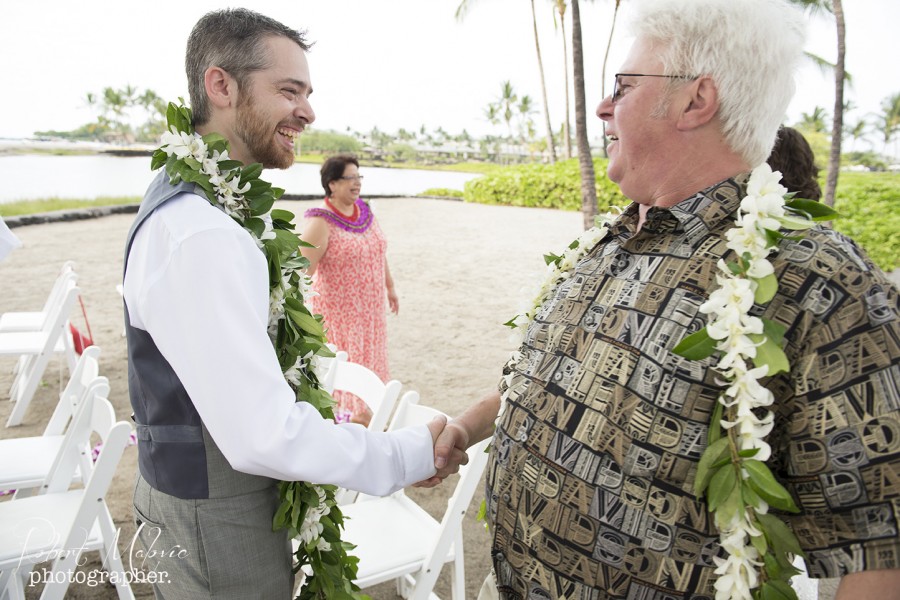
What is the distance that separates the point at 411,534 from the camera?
2693mm

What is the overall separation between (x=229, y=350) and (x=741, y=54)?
1344 mm

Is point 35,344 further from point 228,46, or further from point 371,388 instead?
point 228,46

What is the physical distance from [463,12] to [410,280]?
1667cm

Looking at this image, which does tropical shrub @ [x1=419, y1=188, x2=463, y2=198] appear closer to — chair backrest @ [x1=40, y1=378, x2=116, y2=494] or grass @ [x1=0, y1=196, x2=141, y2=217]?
grass @ [x1=0, y1=196, x2=141, y2=217]

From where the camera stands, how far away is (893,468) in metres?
1.07

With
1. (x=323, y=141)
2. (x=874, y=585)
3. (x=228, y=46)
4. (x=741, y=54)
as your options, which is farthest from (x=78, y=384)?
(x=323, y=141)

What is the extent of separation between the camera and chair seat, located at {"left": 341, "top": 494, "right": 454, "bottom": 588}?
8.00ft

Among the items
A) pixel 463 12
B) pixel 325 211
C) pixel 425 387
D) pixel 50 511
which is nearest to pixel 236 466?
pixel 50 511

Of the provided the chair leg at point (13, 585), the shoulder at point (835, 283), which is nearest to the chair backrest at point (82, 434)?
the chair leg at point (13, 585)

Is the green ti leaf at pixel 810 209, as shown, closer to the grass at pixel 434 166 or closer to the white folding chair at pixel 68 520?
the white folding chair at pixel 68 520

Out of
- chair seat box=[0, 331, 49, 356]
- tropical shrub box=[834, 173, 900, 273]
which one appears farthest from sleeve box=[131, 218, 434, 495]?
tropical shrub box=[834, 173, 900, 273]

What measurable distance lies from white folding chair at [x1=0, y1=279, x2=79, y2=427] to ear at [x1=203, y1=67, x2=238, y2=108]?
150 inches

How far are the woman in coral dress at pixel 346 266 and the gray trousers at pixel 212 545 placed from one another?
9.29 ft

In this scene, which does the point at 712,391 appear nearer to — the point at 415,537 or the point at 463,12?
the point at 415,537
